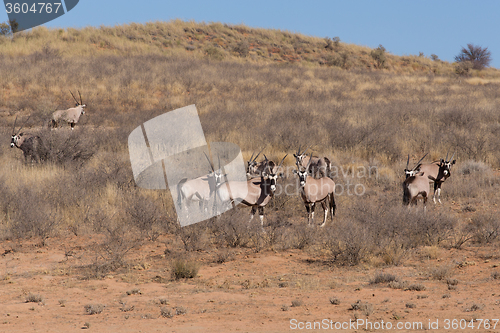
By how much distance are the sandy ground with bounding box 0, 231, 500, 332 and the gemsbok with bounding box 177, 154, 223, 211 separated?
129 centimetres

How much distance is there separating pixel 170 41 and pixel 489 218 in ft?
119

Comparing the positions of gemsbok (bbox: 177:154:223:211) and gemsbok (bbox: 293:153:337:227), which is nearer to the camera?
gemsbok (bbox: 177:154:223:211)

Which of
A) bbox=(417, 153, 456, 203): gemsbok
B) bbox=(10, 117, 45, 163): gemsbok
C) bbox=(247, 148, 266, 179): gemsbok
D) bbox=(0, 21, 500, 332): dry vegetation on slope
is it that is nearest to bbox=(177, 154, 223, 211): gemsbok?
bbox=(0, 21, 500, 332): dry vegetation on slope

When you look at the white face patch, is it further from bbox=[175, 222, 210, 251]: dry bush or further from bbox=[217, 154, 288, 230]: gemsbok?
bbox=[175, 222, 210, 251]: dry bush

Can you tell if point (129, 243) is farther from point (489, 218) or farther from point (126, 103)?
point (126, 103)

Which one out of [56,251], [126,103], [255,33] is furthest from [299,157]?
[255,33]

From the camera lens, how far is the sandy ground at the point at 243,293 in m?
5.32

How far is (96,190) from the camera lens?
11.5 m

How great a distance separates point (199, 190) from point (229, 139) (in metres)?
7.73

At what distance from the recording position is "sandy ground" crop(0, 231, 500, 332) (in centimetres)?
532

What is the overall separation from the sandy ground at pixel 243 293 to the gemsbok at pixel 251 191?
4.45ft

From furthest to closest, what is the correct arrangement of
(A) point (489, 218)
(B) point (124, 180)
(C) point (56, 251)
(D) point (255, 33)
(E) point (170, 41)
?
(D) point (255, 33), (E) point (170, 41), (B) point (124, 180), (A) point (489, 218), (C) point (56, 251)

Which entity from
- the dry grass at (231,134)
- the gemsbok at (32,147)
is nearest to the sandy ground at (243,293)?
the dry grass at (231,134)

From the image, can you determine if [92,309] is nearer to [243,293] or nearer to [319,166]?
[243,293]
